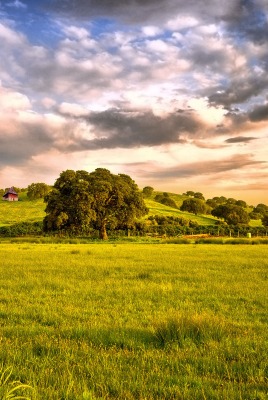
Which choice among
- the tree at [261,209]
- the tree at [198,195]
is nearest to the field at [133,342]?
the tree at [261,209]

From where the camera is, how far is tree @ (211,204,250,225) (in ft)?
385

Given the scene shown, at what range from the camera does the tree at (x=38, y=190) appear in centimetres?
13262

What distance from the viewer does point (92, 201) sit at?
60.8m

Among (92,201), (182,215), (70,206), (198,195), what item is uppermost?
(198,195)

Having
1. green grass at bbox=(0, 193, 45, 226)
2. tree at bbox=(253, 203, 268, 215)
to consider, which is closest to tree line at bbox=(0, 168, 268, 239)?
green grass at bbox=(0, 193, 45, 226)

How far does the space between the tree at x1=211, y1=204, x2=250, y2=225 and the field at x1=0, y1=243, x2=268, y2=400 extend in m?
106

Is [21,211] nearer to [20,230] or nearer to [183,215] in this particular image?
[20,230]

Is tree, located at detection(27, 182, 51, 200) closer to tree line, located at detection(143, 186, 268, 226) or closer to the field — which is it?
tree line, located at detection(143, 186, 268, 226)

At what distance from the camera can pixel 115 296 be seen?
13219mm

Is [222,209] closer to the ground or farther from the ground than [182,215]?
farther from the ground

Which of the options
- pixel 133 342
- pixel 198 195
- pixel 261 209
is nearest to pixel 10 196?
pixel 198 195

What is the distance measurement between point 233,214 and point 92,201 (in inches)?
2683

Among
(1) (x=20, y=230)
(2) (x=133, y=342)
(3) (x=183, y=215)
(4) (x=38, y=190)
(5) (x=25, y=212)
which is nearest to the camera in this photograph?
(2) (x=133, y=342)

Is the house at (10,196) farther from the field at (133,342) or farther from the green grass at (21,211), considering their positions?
the field at (133,342)
